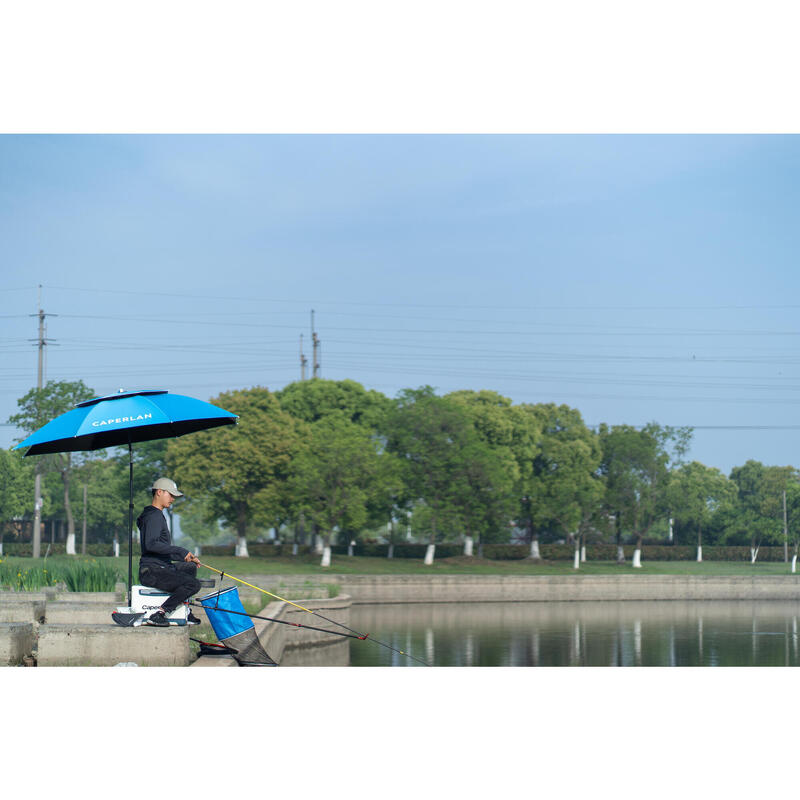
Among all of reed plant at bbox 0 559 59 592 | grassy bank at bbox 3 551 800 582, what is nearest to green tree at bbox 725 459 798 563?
grassy bank at bbox 3 551 800 582

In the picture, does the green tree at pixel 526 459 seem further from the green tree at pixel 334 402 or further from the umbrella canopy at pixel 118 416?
the umbrella canopy at pixel 118 416

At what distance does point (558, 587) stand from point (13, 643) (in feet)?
132

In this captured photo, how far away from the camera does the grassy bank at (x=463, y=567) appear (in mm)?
44188

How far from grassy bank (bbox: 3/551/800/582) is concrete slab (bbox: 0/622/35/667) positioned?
3118cm

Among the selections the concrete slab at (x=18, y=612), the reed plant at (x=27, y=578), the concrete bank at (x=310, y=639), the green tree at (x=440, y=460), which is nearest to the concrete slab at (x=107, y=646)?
the concrete slab at (x=18, y=612)

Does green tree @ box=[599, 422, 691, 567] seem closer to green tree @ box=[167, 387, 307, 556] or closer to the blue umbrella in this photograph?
green tree @ box=[167, 387, 307, 556]

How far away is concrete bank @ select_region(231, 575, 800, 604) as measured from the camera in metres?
43.6

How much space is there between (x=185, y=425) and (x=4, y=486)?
162 feet

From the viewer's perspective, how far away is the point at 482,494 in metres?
51.3

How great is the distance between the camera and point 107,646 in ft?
28.5

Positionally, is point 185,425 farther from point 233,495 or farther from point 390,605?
point 233,495

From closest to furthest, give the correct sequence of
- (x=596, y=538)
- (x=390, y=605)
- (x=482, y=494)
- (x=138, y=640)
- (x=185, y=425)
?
(x=138, y=640) < (x=185, y=425) < (x=390, y=605) < (x=482, y=494) < (x=596, y=538)

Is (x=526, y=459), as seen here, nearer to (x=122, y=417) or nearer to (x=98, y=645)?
(x=122, y=417)
